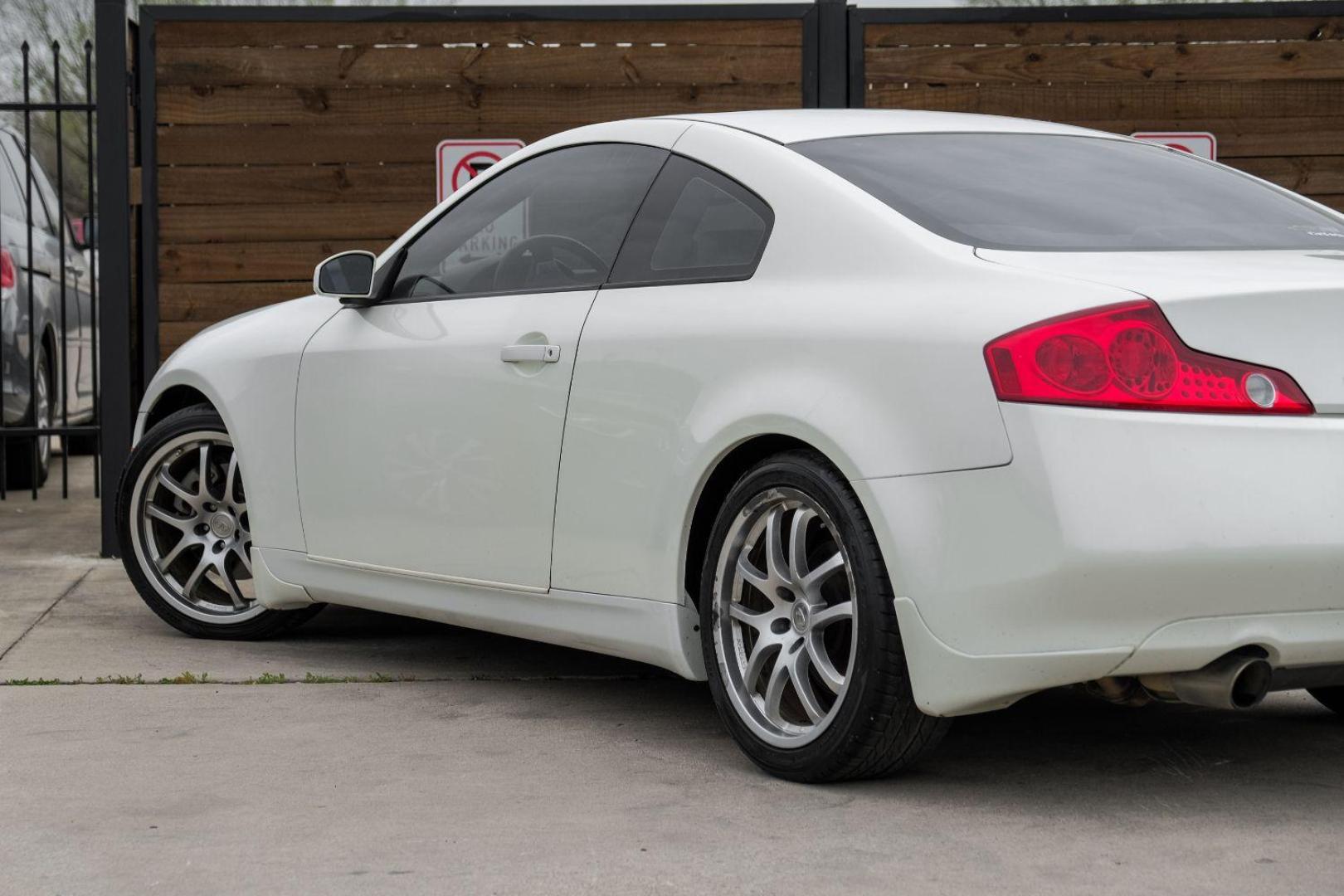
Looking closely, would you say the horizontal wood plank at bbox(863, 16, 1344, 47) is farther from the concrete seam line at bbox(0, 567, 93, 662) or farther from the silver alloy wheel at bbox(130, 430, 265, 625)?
the concrete seam line at bbox(0, 567, 93, 662)

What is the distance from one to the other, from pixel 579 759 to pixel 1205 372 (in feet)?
5.47

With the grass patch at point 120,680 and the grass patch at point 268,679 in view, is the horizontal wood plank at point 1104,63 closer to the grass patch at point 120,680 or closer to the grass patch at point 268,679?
the grass patch at point 268,679

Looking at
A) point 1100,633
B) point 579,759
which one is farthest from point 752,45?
point 1100,633

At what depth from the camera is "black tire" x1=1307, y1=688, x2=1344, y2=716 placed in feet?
15.3

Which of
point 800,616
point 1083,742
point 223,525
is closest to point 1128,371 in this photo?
point 800,616

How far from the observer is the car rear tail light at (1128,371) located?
3.46 meters

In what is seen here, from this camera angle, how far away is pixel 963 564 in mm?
3551

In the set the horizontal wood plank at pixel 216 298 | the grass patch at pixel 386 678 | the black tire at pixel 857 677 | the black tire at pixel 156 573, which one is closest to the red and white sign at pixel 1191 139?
the horizontal wood plank at pixel 216 298

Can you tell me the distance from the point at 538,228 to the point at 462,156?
129 inches

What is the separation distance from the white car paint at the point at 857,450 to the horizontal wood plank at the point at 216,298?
272 centimetres

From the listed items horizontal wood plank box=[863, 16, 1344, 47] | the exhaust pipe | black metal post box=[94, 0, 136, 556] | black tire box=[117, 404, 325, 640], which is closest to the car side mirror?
black tire box=[117, 404, 325, 640]

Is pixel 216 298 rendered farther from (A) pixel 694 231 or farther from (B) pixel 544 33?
(A) pixel 694 231

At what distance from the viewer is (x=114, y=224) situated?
8.05 metres

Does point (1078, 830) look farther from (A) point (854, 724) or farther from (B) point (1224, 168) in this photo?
(B) point (1224, 168)
